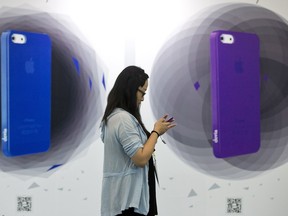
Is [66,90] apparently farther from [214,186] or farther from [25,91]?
[214,186]

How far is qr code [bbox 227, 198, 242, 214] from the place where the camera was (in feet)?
7.27

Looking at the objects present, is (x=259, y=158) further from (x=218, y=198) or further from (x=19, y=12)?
(x=19, y=12)

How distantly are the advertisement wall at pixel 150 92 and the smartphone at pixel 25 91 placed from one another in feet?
0.28

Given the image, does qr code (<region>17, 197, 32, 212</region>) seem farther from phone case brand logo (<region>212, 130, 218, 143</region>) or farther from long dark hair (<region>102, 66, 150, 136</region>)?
phone case brand logo (<region>212, 130, 218, 143</region>)

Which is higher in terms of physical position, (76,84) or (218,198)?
(76,84)

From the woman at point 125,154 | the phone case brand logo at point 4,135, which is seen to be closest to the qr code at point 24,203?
the phone case brand logo at point 4,135

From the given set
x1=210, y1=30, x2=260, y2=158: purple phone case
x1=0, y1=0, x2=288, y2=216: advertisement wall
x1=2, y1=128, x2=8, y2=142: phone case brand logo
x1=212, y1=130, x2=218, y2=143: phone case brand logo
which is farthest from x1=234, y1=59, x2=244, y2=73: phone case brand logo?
x1=2, y1=128, x2=8, y2=142: phone case brand logo

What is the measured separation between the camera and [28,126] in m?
1.99

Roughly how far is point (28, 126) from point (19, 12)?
2.31 feet

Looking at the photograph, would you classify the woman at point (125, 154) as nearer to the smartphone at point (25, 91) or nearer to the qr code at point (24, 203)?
the smartphone at point (25, 91)

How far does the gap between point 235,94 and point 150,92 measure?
507mm

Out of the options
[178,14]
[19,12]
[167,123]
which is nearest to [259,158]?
[167,123]

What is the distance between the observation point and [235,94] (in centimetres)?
204

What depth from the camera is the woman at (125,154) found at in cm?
154
